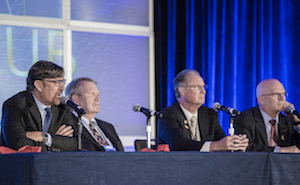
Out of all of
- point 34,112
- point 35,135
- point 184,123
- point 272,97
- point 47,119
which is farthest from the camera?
point 272,97

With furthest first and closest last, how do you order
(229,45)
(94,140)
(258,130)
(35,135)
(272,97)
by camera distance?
(229,45) < (272,97) < (258,130) < (94,140) < (35,135)

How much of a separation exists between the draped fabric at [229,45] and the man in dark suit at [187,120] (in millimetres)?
1132

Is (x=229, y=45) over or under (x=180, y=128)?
over

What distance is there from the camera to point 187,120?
3561mm

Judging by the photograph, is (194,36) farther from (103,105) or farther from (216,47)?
(103,105)

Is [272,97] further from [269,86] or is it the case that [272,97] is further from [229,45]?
[229,45]

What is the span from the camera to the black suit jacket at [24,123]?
2.78m

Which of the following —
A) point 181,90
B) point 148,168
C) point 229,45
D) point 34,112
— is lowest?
point 148,168

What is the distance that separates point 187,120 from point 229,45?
1.52 m

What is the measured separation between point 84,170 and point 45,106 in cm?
176

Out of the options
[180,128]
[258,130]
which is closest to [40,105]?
[180,128]

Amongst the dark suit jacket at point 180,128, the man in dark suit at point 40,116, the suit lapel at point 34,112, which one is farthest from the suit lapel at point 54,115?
the dark suit jacket at point 180,128

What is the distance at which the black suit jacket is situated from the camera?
2777mm

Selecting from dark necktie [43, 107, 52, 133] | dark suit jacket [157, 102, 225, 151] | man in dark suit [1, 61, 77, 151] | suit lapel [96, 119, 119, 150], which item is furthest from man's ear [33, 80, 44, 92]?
dark suit jacket [157, 102, 225, 151]
